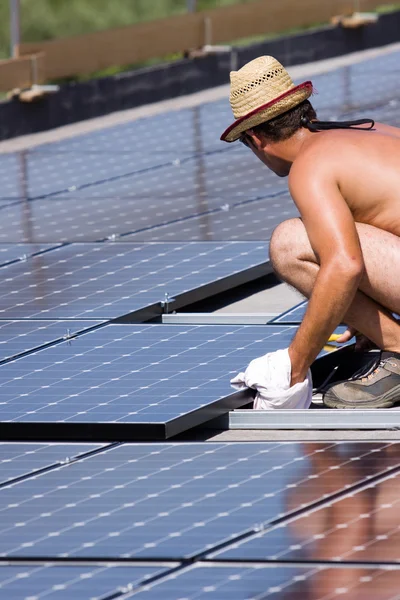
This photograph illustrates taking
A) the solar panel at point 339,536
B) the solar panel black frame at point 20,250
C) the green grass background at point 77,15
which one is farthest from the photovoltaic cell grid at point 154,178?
the solar panel at point 339,536

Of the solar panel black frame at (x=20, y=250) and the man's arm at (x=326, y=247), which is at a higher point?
the man's arm at (x=326, y=247)

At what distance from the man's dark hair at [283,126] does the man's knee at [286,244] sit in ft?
1.35

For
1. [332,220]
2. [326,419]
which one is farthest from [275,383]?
[332,220]

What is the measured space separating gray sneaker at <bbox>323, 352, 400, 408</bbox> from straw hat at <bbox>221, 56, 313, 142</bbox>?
3.59 feet

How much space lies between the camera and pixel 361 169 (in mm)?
5703

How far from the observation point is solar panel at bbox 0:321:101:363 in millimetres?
6755

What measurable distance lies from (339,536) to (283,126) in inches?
76.3

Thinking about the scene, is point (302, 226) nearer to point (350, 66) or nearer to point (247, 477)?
point (247, 477)

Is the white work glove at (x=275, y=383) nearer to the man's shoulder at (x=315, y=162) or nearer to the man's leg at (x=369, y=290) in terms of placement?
the man's leg at (x=369, y=290)

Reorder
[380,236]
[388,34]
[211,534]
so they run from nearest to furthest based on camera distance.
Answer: [211,534], [380,236], [388,34]

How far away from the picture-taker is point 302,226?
6027 millimetres

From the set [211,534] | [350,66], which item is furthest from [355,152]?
[350,66]

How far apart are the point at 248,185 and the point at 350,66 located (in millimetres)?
6626

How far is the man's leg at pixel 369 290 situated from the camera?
5.84 meters
